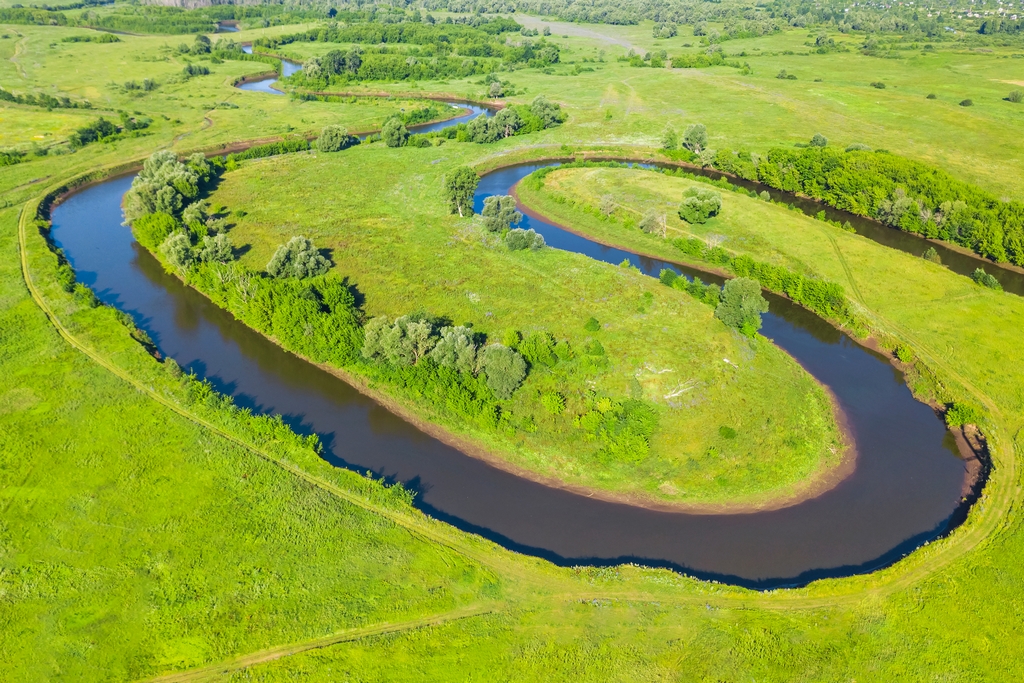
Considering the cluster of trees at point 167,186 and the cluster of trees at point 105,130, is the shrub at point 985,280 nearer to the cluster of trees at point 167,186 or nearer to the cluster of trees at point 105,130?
the cluster of trees at point 167,186

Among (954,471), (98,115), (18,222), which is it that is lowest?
(954,471)

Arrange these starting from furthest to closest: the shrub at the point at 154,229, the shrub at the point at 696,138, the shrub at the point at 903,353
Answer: the shrub at the point at 696,138, the shrub at the point at 154,229, the shrub at the point at 903,353

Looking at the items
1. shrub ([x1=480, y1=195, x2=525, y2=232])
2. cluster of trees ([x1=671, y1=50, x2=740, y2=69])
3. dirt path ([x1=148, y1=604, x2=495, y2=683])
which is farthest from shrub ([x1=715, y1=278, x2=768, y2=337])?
cluster of trees ([x1=671, y1=50, x2=740, y2=69])

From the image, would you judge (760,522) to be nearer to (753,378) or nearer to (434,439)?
(753,378)

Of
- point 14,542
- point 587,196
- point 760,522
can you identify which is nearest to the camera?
point 14,542

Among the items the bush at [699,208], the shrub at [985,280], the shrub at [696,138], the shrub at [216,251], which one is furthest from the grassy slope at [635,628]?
the shrub at [696,138]

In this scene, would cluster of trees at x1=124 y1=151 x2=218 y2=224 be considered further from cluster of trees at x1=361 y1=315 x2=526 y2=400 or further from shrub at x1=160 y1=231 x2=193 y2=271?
cluster of trees at x1=361 y1=315 x2=526 y2=400

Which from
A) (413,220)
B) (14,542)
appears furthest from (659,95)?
(14,542)
